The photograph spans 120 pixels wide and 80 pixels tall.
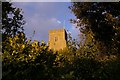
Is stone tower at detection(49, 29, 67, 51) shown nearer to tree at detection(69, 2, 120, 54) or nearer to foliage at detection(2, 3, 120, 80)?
tree at detection(69, 2, 120, 54)

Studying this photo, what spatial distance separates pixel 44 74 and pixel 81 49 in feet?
34.9

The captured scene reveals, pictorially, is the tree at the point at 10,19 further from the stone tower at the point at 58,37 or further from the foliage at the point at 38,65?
the stone tower at the point at 58,37

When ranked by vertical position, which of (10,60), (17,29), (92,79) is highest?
(17,29)

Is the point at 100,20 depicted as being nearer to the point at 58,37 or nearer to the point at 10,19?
the point at 10,19

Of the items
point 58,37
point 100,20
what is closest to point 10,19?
point 100,20

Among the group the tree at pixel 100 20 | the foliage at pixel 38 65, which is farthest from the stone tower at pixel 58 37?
the foliage at pixel 38 65

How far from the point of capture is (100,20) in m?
23.3

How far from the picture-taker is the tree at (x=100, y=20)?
2244cm

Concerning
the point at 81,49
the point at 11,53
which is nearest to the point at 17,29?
the point at 81,49

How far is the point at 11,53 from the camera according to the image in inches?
508

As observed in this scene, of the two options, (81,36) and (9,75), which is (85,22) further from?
(9,75)

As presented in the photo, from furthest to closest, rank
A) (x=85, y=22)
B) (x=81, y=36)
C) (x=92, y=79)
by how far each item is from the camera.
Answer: (x=81, y=36) → (x=85, y=22) → (x=92, y=79)

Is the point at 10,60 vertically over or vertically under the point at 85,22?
under

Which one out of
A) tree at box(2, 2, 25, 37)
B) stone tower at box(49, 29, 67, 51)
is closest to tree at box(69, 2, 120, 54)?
tree at box(2, 2, 25, 37)
